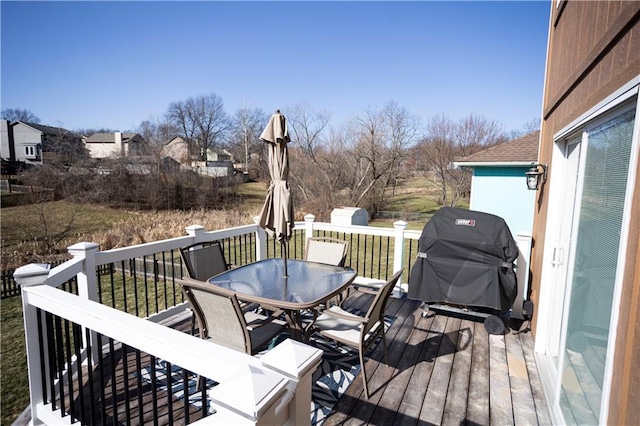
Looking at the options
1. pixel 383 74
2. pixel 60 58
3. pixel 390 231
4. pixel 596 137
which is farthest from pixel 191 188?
pixel 596 137

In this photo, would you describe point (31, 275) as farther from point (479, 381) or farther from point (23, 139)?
point (23, 139)

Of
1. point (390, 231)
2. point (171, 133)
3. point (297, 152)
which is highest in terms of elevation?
point (171, 133)

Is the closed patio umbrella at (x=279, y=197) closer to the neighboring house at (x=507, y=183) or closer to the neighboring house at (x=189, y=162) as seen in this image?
the neighboring house at (x=507, y=183)

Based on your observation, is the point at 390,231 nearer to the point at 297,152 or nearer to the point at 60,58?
the point at 297,152

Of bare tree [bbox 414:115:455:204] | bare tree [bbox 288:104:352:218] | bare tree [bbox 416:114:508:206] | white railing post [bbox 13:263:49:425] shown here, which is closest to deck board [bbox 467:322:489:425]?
white railing post [bbox 13:263:49:425]

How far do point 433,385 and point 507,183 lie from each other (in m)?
6.64

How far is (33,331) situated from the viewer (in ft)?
7.27

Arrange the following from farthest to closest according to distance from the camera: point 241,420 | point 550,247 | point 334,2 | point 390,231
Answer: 1. point 334,2
2. point 390,231
3. point 550,247
4. point 241,420

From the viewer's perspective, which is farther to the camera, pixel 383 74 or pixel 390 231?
pixel 383 74

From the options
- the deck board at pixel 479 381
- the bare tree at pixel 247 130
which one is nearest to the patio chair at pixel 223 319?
the deck board at pixel 479 381

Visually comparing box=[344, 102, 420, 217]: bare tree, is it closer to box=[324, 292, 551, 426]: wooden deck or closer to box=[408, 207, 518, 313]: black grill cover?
box=[408, 207, 518, 313]: black grill cover

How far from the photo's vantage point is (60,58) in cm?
1366

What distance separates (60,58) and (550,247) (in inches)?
725

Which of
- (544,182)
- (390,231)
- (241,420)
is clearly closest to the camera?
(241,420)
